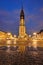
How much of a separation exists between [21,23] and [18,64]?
127 metres

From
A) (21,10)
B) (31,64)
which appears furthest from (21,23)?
(31,64)

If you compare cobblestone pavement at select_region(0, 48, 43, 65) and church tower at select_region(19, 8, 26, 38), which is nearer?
cobblestone pavement at select_region(0, 48, 43, 65)

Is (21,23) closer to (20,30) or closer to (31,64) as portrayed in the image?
(20,30)

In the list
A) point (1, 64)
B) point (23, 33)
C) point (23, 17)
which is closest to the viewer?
point (1, 64)

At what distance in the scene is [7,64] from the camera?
681 inches

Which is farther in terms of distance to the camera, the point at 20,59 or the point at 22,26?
the point at 22,26

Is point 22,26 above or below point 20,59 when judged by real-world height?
above

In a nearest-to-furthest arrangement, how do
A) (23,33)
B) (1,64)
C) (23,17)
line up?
1. (1,64)
2. (23,33)
3. (23,17)

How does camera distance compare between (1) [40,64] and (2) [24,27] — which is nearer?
(1) [40,64]

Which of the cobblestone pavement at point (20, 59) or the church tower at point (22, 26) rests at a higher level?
the church tower at point (22, 26)

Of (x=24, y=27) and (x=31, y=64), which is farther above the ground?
(x=24, y=27)

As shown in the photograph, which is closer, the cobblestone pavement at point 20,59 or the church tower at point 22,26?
the cobblestone pavement at point 20,59

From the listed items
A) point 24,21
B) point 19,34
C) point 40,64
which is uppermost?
point 24,21

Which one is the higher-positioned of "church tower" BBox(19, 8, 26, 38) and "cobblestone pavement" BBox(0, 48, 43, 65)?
"church tower" BBox(19, 8, 26, 38)
